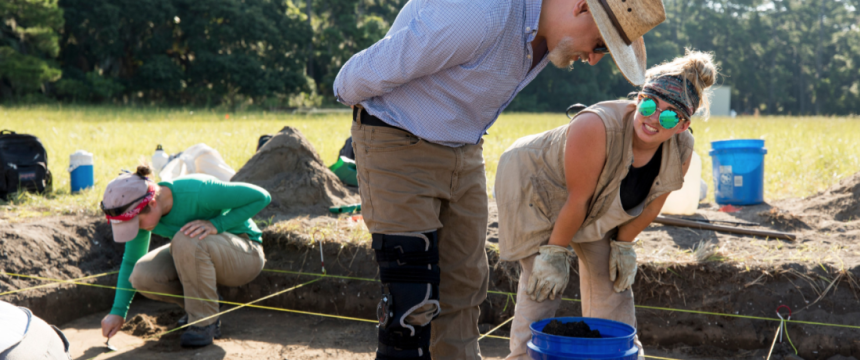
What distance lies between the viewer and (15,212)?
494 centimetres

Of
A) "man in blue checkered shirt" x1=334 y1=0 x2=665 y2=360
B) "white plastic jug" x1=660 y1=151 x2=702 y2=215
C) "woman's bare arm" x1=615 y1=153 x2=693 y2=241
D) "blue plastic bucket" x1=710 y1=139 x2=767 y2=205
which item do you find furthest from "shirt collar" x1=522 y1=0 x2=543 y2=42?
"blue plastic bucket" x1=710 y1=139 x2=767 y2=205

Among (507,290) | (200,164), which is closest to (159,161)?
(200,164)

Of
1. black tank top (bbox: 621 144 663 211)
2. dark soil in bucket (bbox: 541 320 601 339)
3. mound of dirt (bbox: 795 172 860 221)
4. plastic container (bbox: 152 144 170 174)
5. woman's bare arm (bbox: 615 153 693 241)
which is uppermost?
black tank top (bbox: 621 144 663 211)

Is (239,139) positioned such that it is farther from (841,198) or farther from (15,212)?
(841,198)

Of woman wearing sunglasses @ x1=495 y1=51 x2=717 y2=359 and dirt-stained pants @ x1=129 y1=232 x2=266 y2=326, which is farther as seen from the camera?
dirt-stained pants @ x1=129 y1=232 x2=266 y2=326

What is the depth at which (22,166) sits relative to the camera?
5520 mm

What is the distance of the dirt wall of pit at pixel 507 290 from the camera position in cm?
340

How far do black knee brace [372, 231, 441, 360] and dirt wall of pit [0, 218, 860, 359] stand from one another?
1.94 meters

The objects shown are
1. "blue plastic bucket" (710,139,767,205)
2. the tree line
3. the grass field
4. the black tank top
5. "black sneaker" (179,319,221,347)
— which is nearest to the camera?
the black tank top

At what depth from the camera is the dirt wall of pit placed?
11.2 feet

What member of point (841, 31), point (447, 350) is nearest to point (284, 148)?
point (447, 350)

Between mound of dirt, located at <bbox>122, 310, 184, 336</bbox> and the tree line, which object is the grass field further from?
the tree line

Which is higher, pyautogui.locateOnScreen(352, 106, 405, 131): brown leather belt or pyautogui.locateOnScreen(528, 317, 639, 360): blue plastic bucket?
pyautogui.locateOnScreen(352, 106, 405, 131): brown leather belt

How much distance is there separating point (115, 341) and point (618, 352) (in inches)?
112
